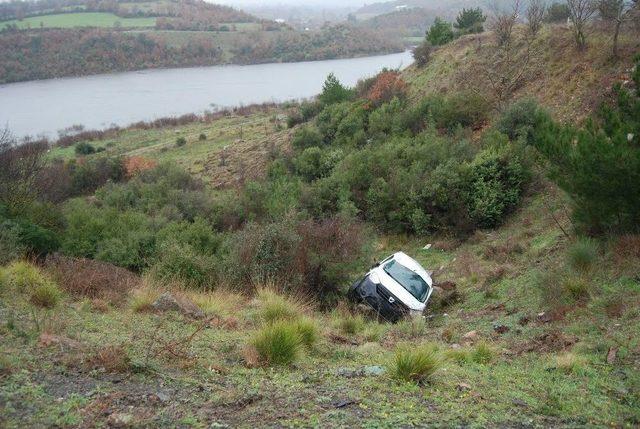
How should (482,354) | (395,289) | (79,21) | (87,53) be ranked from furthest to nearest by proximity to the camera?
(79,21), (87,53), (395,289), (482,354)

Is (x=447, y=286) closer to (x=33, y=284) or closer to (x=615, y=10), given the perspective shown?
(x=33, y=284)

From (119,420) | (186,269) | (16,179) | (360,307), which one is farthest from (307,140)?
(119,420)

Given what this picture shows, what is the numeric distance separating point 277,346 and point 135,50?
119m

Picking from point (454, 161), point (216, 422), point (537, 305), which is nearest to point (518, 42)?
point (454, 161)

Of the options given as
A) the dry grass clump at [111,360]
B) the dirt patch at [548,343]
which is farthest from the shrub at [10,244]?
the dirt patch at [548,343]

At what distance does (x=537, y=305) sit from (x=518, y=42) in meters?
22.1

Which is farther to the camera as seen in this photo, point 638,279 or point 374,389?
point 638,279

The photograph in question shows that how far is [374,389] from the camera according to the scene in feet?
17.3

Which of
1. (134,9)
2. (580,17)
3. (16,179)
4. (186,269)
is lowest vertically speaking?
(186,269)

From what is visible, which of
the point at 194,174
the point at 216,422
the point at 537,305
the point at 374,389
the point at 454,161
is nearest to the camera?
the point at 216,422

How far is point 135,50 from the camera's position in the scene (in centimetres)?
11312

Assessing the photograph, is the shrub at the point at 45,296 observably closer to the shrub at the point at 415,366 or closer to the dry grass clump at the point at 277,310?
the dry grass clump at the point at 277,310

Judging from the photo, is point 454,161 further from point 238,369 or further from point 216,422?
point 216,422

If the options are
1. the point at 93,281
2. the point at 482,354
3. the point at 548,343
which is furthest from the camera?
the point at 93,281
